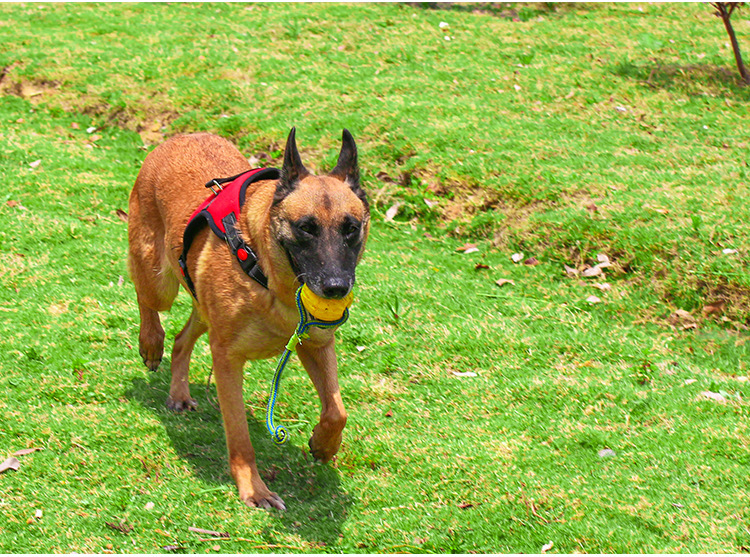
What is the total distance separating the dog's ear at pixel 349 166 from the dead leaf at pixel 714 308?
4.02 m

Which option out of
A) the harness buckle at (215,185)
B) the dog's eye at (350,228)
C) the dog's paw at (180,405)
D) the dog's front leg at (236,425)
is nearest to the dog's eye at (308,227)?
the dog's eye at (350,228)

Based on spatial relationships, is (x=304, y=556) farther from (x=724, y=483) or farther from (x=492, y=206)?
(x=492, y=206)

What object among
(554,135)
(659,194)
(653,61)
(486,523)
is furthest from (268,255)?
(653,61)

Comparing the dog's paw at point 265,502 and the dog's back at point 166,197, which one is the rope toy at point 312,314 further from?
the dog's back at point 166,197

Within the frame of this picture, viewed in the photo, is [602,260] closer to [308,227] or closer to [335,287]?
[308,227]

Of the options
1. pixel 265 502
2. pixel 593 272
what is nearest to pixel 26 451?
pixel 265 502

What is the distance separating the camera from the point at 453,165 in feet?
31.3

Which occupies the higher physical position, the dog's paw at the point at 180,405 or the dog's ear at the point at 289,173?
the dog's ear at the point at 289,173

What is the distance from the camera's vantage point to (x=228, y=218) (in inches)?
197

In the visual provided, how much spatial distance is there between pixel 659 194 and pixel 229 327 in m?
5.68

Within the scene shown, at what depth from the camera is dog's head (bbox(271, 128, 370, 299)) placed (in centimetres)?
427

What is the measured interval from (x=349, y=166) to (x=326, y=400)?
149 cm

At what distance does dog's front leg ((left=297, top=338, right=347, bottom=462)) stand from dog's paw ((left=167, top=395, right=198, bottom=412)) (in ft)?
4.04

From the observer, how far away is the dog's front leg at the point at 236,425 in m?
4.94
